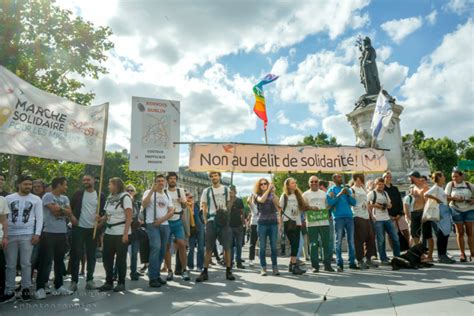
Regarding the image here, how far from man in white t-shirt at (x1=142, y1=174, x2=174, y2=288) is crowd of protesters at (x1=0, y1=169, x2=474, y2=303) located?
2 cm

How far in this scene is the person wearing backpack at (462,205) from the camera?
863cm

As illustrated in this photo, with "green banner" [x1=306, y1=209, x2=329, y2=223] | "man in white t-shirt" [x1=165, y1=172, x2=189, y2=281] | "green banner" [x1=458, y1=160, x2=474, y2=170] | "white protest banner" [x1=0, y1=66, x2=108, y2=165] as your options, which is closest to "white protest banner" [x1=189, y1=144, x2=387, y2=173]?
"man in white t-shirt" [x1=165, y1=172, x2=189, y2=281]

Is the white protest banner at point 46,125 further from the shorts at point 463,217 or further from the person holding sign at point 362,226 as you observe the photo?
the shorts at point 463,217

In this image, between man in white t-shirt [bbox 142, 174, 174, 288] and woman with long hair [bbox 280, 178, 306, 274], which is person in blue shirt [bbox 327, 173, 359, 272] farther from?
man in white t-shirt [bbox 142, 174, 174, 288]

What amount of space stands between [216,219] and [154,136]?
2.33m

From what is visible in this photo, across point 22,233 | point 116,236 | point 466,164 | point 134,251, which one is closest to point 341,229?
point 134,251

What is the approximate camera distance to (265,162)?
10609 mm

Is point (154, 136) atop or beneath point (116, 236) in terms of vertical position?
atop

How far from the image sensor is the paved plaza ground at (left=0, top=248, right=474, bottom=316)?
437cm

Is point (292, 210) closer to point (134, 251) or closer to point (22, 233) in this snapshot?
point (134, 251)

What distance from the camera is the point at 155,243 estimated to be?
6.89 m

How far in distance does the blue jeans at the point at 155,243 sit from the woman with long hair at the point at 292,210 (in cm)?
254

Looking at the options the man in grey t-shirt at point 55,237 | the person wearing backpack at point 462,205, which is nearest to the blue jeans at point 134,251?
the man in grey t-shirt at point 55,237

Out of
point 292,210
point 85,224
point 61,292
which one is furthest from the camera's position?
point 292,210
